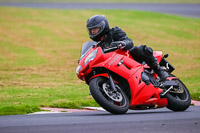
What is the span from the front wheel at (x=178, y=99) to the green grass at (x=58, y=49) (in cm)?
217

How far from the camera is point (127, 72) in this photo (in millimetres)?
8664

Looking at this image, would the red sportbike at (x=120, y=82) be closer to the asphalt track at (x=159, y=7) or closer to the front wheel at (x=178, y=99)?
the front wheel at (x=178, y=99)

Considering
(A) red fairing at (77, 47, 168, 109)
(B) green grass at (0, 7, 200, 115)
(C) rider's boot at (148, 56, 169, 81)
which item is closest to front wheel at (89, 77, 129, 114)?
(A) red fairing at (77, 47, 168, 109)

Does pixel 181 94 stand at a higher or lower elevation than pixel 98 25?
lower

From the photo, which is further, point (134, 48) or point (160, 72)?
point (160, 72)

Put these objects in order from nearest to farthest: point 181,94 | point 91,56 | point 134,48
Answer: point 91,56, point 134,48, point 181,94

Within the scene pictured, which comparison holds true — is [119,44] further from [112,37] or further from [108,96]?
[108,96]

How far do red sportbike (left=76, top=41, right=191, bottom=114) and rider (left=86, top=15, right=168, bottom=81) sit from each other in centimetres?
14

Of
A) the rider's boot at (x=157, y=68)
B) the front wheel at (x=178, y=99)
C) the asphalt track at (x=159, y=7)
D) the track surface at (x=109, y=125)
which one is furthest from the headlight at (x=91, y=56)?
the asphalt track at (x=159, y=7)

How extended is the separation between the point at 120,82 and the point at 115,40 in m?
0.87

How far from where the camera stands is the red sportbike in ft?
27.4

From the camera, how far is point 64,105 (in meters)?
10.6

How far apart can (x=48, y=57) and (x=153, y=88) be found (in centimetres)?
1443

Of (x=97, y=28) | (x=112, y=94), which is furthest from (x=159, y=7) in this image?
(x=112, y=94)
